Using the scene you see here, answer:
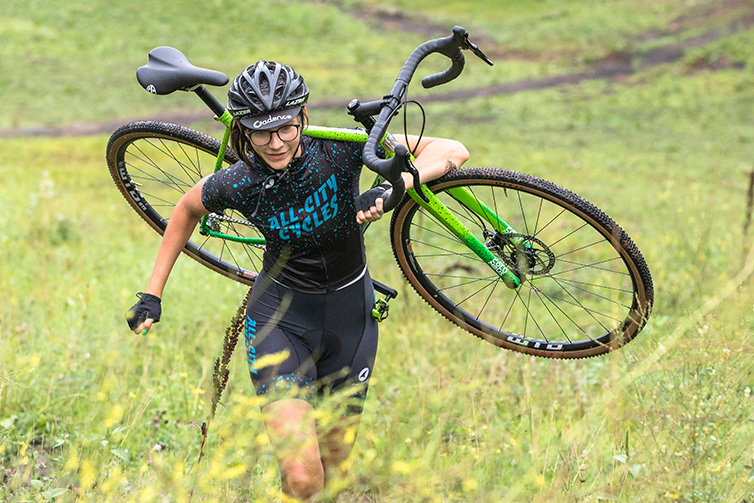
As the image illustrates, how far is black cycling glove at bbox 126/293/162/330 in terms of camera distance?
292cm

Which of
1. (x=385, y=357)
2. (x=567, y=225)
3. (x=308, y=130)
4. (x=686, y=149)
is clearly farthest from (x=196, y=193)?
(x=686, y=149)

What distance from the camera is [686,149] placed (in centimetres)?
1886

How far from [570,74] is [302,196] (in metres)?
31.1

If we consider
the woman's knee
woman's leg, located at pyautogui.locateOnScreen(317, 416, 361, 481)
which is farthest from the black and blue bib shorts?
the woman's knee

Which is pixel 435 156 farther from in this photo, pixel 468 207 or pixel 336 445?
pixel 336 445

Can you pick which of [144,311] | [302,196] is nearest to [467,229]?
[302,196]

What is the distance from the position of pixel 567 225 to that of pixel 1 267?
8072 mm

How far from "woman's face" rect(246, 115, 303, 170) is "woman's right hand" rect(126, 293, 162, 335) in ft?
2.98

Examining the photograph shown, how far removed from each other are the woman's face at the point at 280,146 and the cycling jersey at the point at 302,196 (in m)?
0.05

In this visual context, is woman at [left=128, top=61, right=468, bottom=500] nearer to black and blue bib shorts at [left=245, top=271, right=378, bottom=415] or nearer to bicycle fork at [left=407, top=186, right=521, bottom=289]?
black and blue bib shorts at [left=245, top=271, right=378, bottom=415]

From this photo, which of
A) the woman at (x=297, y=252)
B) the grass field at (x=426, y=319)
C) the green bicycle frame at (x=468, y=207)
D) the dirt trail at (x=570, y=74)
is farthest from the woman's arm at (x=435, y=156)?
the dirt trail at (x=570, y=74)

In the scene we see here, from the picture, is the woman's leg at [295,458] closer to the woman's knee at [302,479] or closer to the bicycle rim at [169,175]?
the woman's knee at [302,479]

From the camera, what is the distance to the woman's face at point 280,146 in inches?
111

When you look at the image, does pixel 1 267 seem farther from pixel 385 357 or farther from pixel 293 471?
pixel 293 471
